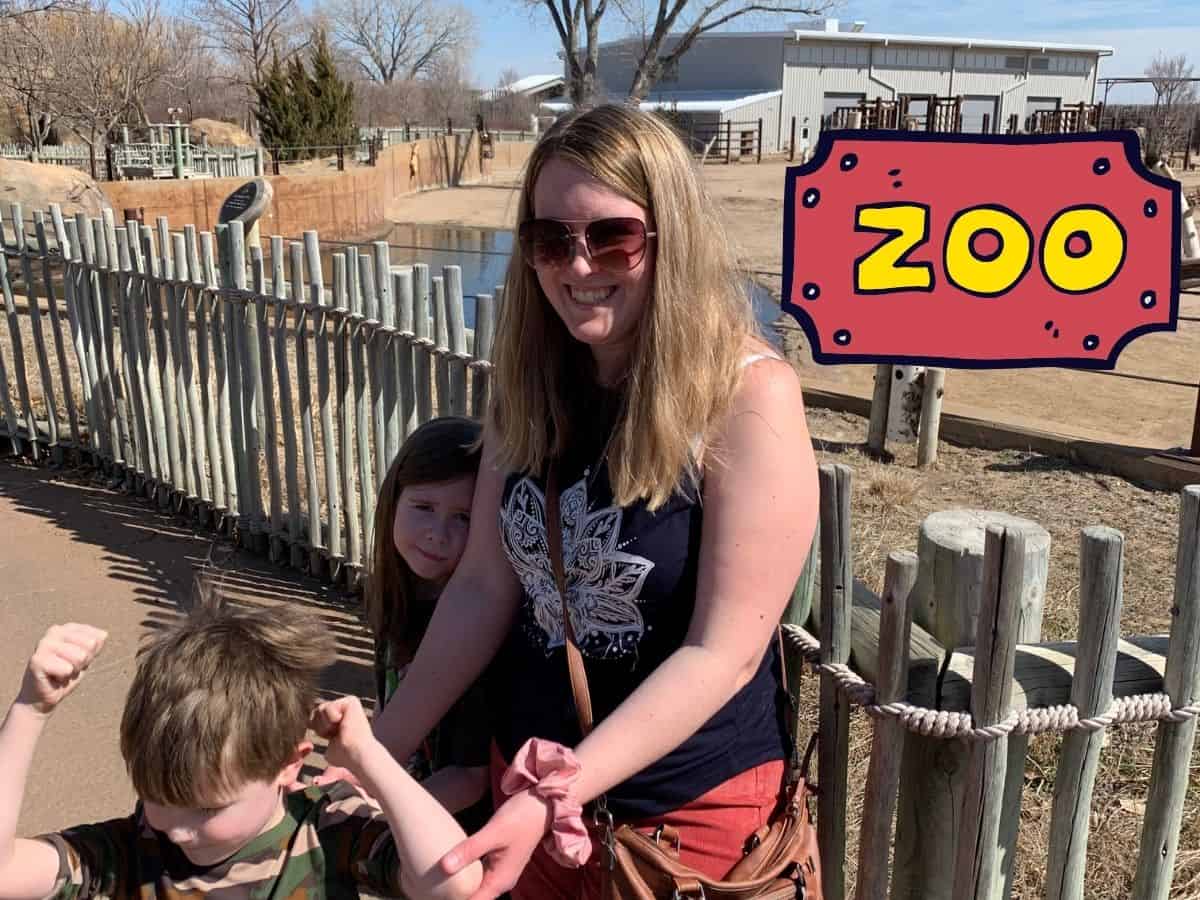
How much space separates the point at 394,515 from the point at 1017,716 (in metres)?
1.16

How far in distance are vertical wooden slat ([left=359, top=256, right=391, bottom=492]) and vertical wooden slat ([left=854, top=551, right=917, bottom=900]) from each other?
8.92 feet

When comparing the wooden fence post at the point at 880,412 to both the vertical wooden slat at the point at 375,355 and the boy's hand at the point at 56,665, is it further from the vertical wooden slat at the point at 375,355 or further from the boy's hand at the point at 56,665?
the boy's hand at the point at 56,665

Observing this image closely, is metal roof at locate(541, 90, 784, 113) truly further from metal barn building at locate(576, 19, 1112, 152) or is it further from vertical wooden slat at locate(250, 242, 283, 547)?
vertical wooden slat at locate(250, 242, 283, 547)

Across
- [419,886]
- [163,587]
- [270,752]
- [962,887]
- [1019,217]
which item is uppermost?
[1019,217]

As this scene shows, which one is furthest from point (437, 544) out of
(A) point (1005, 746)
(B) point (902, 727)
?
(A) point (1005, 746)

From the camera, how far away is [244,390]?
4.77m

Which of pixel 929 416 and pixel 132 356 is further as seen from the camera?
pixel 929 416

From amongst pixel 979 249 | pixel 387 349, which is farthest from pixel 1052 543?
pixel 387 349

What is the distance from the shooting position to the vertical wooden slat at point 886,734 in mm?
1661

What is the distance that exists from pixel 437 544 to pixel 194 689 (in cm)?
66

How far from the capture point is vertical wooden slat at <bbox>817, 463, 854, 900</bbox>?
1798 mm

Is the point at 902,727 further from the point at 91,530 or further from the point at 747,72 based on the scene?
the point at 747,72

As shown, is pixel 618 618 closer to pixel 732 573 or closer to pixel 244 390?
pixel 732 573

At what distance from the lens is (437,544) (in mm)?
2004
